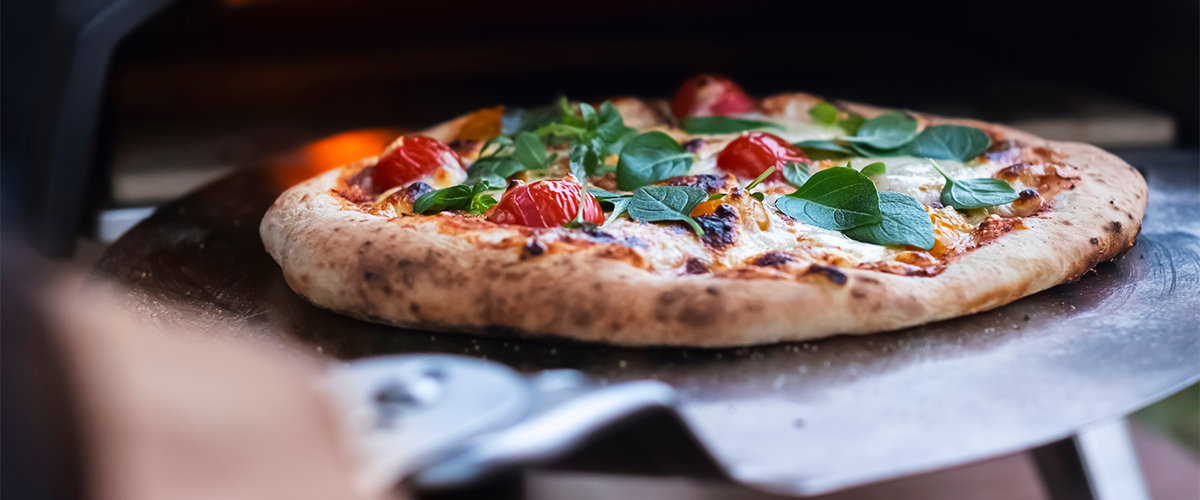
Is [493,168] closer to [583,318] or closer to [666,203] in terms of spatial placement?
[666,203]

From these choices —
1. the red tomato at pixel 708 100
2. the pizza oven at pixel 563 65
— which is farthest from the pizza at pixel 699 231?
the pizza oven at pixel 563 65

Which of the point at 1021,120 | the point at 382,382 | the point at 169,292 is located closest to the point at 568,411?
the point at 382,382

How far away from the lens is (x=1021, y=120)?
2721 millimetres

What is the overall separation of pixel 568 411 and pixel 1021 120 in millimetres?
2301

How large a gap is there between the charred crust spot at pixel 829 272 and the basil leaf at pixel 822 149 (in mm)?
666

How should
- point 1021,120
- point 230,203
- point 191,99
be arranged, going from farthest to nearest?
point 191,99 → point 1021,120 → point 230,203

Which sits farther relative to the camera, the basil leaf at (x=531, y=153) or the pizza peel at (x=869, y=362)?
the basil leaf at (x=531, y=153)

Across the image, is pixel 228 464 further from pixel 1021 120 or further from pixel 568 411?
pixel 1021 120

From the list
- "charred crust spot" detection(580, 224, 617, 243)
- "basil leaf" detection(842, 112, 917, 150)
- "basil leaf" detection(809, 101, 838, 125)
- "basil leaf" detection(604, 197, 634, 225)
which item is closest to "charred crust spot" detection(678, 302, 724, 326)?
"charred crust spot" detection(580, 224, 617, 243)

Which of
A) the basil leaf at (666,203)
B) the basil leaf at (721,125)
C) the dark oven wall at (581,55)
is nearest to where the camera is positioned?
the basil leaf at (666,203)

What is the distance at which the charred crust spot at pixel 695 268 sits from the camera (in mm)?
1337

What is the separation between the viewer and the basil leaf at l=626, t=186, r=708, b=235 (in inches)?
56.8

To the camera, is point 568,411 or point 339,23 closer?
point 568,411

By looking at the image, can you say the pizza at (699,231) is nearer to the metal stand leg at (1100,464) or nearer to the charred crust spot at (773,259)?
the charred crust spot at (773,259)
